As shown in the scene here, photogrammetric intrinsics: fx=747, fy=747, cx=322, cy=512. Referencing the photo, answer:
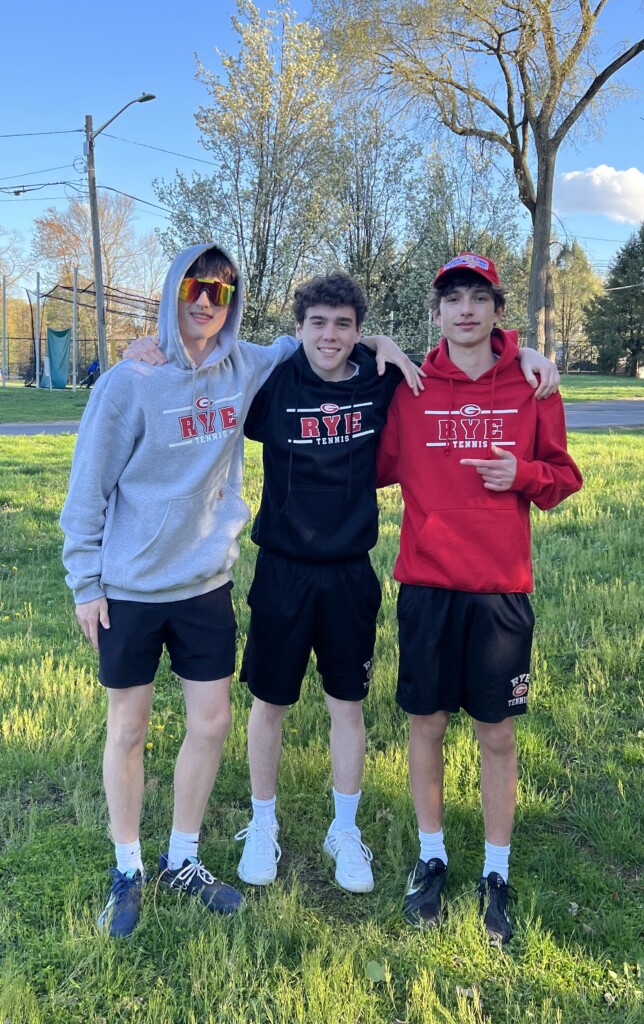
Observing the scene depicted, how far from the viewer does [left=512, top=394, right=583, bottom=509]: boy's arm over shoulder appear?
264 cm

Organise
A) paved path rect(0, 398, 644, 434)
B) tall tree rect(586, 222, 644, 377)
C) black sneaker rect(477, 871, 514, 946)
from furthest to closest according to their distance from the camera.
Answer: tall tree rect(586, 222, 644, 377)
paved path rect(0, 398, 644, 434)
black sneaker rect(477, 871, 514, 946)

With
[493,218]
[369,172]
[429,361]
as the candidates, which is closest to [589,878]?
[429,361]

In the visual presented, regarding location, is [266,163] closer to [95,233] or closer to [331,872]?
[95,233]

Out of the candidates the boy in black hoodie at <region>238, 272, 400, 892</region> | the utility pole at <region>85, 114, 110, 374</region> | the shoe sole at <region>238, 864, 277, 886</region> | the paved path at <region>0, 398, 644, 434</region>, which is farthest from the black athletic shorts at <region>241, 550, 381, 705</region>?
the utility pole at <region>85, 114, 110, 374</region>

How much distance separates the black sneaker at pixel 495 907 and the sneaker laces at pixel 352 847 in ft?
1.47

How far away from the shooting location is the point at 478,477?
104 inches

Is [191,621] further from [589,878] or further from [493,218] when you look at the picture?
[493,218]

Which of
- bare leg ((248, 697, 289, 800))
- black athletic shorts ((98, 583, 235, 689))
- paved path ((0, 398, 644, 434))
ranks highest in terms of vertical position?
paved path ((0, 398, 644, 434))

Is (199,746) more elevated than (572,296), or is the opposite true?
(572,296)

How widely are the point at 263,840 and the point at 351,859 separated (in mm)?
356

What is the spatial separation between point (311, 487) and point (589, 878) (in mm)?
1802

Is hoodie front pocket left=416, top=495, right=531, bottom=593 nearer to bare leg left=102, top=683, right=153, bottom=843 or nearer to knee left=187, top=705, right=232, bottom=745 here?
knee left=187, top=705, right=232, bottom=745

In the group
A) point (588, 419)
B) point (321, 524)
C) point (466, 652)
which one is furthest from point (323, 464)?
point (588, 419)

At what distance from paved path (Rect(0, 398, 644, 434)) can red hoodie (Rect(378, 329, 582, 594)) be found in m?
15.5
